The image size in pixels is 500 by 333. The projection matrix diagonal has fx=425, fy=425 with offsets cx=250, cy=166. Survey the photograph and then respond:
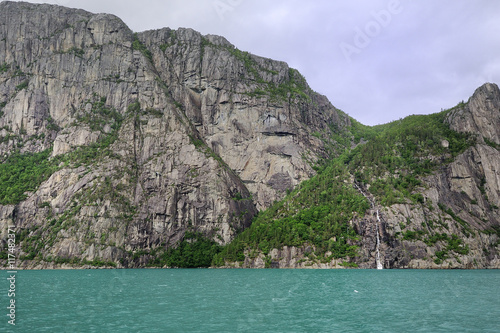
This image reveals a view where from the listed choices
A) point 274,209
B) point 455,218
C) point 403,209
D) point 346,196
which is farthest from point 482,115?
point 274,209


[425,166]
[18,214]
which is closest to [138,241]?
[18,214]

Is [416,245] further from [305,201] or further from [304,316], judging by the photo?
[304,316]

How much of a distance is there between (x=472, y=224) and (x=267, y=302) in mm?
128906

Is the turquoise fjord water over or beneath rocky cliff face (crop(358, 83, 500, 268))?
beneath

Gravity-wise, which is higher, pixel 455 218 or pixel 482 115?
pixel 482 115

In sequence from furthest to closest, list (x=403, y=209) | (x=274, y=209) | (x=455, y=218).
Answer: (x=274, y=209)
(x=455, y=218)
(x=403, y=209)

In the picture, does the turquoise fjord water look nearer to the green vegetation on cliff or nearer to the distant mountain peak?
the green vegetation on cliff

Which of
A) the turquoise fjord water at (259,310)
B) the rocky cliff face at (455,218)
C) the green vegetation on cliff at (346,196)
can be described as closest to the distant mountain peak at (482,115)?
the rocky cliff face at (455,218)

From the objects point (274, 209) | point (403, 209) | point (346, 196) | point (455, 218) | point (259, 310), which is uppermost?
point (346, 196)

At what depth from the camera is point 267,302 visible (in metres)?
56.3

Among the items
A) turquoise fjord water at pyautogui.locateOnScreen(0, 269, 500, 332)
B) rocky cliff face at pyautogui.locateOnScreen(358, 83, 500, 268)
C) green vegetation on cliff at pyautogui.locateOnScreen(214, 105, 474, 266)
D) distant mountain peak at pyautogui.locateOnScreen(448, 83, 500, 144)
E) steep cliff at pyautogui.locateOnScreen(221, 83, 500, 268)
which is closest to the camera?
turquoise fjord water at pyautogui.locateOnScreen(0, 269, 500, 332)

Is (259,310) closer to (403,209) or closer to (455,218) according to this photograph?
(403,209)

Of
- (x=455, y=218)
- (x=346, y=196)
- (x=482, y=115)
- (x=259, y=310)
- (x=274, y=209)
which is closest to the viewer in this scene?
(x=259, y=310)

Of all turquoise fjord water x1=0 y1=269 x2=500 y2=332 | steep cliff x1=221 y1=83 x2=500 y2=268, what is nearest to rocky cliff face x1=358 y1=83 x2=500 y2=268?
steep cliff x1=221 y1=83 x2=500 y2=268
